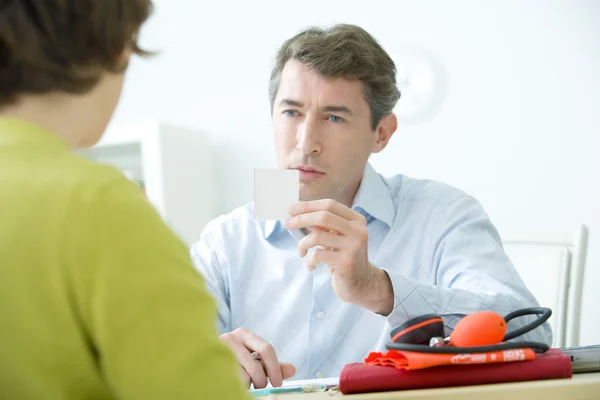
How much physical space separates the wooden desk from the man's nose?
0.91 m

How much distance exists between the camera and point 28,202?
1.64 feet

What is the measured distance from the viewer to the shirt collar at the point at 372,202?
168 cm

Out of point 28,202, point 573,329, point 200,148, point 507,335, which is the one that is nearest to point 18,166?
point 28,202

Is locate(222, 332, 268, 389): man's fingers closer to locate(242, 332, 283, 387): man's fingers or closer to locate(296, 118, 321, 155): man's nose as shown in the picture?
locate(242, 332, 283, 387): man's fingers

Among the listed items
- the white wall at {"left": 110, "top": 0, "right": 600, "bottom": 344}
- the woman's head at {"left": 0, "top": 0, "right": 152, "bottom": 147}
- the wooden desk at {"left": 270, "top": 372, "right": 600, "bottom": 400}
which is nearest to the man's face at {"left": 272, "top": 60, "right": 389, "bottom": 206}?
the wooden desk at {"left": 270, "top": 372, "right": 600, "bottom": 400}

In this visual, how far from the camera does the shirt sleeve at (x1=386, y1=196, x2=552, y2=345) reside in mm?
1250

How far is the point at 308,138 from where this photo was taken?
165 centimetres

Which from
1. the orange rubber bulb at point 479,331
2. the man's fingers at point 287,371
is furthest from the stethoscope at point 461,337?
the man's fingers at point 287,371

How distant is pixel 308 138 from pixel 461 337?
0.87 m

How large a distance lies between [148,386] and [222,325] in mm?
1178

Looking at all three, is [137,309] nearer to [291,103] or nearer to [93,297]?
[93,297]

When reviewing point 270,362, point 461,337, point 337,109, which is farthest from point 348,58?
point 461,337

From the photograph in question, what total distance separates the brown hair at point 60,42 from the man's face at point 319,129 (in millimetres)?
1053

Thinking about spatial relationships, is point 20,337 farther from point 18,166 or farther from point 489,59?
point 489,59
